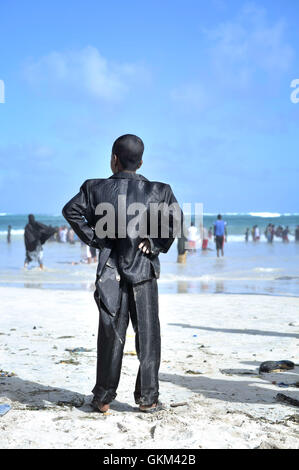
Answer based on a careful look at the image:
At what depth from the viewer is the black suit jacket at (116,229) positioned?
4605 mm

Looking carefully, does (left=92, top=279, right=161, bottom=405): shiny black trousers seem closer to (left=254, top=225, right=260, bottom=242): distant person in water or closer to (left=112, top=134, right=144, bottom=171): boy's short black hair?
(left=112, top=134, right=144, bottom=171): boy's short black hair

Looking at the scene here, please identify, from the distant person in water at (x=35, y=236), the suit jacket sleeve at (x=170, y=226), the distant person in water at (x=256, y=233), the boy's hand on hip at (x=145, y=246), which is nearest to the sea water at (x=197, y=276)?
the distant person in water at (x=35, y=236)

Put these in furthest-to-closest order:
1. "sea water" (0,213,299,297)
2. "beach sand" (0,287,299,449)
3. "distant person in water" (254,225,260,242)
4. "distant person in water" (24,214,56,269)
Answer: "distant person in water" (254,225,260,242), "distant person in water" (24,214,56,269), "sea water" (0,213,299,297), "beach sand" (0,287,299,449)

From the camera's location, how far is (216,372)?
6297 millimetres

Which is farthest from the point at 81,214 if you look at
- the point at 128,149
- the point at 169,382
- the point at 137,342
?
the point at 169,382

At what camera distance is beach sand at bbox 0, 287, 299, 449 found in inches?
162

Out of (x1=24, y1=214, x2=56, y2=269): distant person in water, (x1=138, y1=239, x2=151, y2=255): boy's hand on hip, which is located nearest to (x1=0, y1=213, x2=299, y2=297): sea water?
(x1=24, y1=214, x2=56, y2=269): distant person in water

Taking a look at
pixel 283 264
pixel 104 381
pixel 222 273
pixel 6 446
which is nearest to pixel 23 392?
pixel 104 381

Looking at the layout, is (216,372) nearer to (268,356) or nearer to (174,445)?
(268,356)

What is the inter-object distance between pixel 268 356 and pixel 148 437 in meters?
3.35

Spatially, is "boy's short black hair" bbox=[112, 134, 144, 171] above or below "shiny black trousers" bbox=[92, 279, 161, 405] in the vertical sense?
above

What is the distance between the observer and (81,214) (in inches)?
185

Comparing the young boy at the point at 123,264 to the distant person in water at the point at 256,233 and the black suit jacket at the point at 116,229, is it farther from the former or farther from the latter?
the distant person in water at the point at 256,233

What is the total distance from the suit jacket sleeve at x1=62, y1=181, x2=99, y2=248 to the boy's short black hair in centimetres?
33
